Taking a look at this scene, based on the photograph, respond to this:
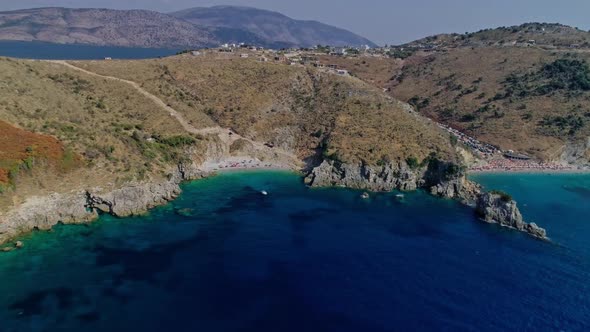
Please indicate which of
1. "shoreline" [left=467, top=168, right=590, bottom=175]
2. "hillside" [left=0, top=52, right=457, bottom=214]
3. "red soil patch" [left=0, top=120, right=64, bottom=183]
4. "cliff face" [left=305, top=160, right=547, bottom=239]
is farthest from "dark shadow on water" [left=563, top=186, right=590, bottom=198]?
"red soil patch" [left=0, top=120, right=64, bottom=183]

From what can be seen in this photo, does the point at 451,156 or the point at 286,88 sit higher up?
the point at 286,88

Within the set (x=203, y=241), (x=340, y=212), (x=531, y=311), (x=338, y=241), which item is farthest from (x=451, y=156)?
(x=203, y=241)

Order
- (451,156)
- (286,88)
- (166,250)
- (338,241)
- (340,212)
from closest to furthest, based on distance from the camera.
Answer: (166,250) < (338,241) < (340,212) < (451,156) < (286,88)

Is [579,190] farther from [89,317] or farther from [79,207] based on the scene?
[79,207]

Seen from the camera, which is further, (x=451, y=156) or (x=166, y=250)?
(x=451, y=156)

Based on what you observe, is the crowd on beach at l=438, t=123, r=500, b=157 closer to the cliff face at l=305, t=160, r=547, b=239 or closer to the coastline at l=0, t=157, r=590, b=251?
the cliff face at l=305, t=160, r=547, b=239

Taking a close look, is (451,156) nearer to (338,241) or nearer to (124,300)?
(338,241)
